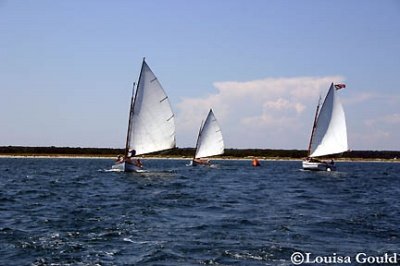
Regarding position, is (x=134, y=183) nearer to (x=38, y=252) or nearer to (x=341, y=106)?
(x=38, y=252)

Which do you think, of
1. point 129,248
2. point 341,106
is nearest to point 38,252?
point 129,248

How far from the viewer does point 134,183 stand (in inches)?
2056

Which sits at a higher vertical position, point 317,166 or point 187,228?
point 317,166

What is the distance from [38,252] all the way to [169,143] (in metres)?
49.6

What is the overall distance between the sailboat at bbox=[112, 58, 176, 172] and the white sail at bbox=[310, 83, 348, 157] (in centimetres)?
2518

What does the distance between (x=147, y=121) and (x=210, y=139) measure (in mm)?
38967

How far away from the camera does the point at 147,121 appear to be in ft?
217

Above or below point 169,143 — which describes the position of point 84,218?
below

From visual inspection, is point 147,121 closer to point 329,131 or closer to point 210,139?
point 329,131

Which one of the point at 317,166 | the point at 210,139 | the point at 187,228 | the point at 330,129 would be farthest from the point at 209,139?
the point at 187,228

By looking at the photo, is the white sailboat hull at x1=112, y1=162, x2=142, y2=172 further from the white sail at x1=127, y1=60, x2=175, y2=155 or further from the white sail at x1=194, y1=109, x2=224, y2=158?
the white sail at x1=194, y1=109, x2=224, y2=158

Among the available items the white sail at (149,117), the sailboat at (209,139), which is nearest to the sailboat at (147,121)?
the white sail at (149,117)

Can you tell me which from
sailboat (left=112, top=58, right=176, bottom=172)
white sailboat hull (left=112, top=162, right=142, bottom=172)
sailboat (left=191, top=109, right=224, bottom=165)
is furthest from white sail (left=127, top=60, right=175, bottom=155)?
sailboat (left=191, top=109, right=224, bottom=165)

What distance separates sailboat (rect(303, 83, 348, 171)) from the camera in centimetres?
8106
